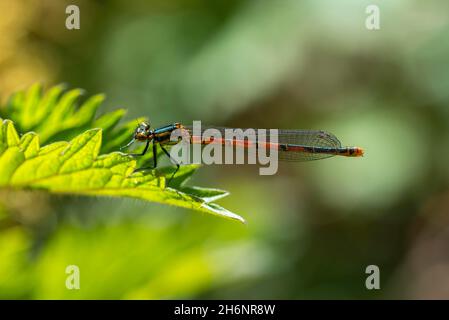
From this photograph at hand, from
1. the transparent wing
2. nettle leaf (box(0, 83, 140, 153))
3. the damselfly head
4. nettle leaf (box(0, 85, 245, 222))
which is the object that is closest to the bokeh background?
the transparent wing

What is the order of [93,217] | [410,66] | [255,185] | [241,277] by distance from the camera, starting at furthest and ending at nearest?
[410,66]
[255,185]
[241,277]
[93,217]

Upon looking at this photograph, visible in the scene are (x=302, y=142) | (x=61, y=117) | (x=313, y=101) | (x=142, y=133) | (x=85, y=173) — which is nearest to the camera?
(x=85, y=173)

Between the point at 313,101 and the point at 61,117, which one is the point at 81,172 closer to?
the point at 61,117

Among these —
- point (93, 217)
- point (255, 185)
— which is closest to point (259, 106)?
point (255, 185)

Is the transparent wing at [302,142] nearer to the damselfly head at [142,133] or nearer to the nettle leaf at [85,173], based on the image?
the damselfly head at [142,133]

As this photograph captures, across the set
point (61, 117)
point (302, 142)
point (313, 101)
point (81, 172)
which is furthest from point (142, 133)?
point (313, 101)

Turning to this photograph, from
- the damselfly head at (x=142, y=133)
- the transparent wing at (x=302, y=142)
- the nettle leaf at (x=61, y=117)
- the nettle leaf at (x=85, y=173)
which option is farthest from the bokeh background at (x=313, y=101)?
the nettle leaf at (x=85, y=173)
